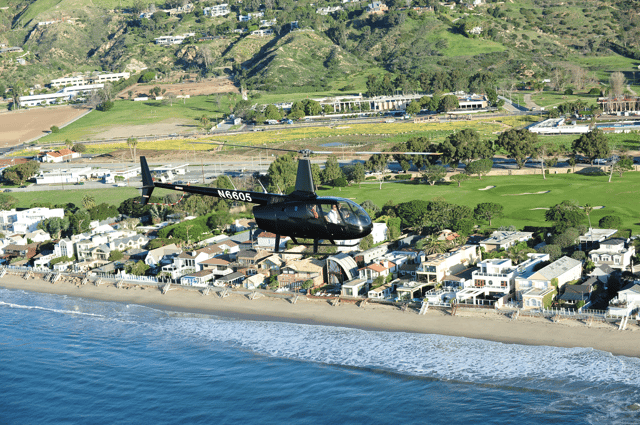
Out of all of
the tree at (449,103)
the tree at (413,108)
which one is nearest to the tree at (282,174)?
the tree at (413,108)

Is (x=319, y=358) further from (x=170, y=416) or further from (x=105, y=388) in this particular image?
(x=105, y=388)

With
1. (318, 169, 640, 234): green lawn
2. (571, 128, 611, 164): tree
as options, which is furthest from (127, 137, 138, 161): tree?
(571, 128, 611, 164): tree

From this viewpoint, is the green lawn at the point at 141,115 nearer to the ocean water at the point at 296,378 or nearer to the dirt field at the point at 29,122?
the dirt field at the point at 29,122

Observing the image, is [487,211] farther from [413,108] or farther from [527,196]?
[413,108]

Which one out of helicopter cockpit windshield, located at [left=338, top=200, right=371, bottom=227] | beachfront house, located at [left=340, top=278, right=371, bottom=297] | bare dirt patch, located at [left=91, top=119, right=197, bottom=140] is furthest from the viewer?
bare dirt patch, located at [left=91, top=119, right=197, bottom=140]

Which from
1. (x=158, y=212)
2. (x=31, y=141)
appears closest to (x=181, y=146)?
(x=31, y=141)

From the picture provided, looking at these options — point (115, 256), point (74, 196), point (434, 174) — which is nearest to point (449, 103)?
point (434, 174)

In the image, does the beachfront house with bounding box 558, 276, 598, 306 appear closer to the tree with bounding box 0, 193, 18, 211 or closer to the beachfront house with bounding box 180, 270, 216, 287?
the beachfront house with bounding box 180, 270, 216, 287
